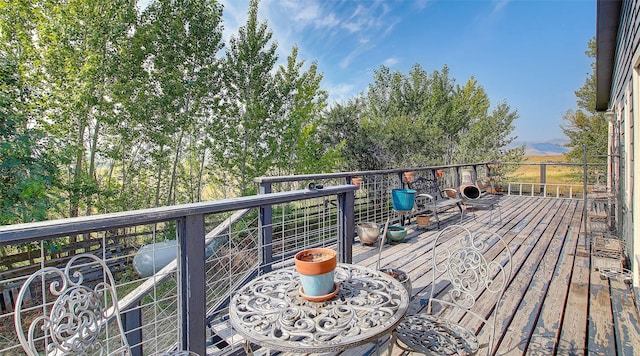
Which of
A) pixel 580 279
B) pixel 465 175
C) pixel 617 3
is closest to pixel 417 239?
pixel 580 279

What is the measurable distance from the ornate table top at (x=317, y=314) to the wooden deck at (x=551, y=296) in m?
0.77

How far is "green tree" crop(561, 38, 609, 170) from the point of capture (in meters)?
14.3

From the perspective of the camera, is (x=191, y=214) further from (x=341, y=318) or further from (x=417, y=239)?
(x=417, y=239)

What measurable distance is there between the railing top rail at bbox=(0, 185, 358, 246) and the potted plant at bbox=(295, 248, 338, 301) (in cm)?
50

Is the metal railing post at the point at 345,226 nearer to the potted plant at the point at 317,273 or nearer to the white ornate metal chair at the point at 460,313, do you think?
the white ornate metal chair at the point at 460,313

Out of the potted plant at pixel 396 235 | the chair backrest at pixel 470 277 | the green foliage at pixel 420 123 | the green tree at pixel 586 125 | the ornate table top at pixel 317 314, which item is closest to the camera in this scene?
the ornate table top at pixel 317 314

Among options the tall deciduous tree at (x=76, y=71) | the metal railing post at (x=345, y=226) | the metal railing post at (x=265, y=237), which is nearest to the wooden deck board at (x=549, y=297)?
the metal railing post at (x=345, y=226)

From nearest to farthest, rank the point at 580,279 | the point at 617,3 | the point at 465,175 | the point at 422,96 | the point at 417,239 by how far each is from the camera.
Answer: the point at 580,279 → the point at 617,3 → the point at 417,239 → the point at 465,175 → the point at 422,96

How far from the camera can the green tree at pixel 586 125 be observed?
563 inches

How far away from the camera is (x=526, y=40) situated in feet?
42.0

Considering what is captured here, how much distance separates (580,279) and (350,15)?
12.0m

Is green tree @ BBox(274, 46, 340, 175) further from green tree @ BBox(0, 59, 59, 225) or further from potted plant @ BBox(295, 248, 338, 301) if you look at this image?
potted plant @ BBox(295, 248, 338, 301)

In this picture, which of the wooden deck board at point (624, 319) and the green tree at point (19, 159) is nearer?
the wooden deck board at point (624, 319)

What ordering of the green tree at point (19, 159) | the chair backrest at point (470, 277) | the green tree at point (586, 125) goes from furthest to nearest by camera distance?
the green tree at point (586, 125), the green tree at point (19, 159), the chair backrest at point (470, 277)
